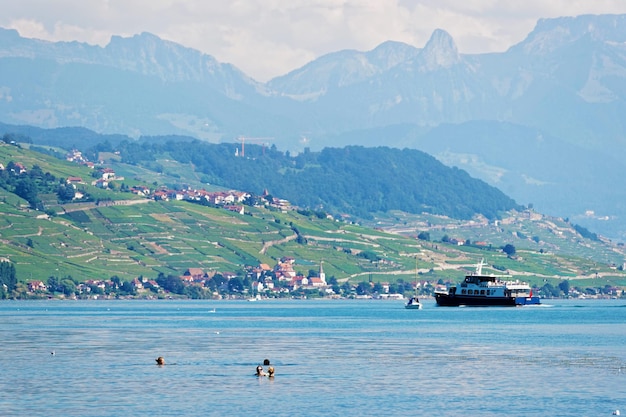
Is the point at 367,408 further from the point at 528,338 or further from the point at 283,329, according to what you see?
the point at 283,329

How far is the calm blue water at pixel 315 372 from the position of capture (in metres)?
82.8

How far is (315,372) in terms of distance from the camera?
4016 inches

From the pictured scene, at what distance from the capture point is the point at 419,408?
82312 mm

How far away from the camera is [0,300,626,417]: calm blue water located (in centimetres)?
8281

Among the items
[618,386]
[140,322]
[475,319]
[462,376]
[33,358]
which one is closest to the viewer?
[618,386]

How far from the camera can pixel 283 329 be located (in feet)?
548

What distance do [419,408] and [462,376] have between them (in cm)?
1697

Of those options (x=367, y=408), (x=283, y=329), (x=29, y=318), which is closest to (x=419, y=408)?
(x=367, y=408)

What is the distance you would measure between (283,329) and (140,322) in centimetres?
2803

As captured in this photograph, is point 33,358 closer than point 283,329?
Yes

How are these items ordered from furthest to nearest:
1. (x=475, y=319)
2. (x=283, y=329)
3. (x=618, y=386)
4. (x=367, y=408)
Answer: (x=475, y=319) < (x=283, y=329) < (x=618, y=386) < (x=367, y=408)

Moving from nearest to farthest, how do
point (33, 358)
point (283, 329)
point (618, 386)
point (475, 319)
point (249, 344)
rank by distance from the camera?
1. point (618, 386)
2. point (33, 358)
3. point (249, 344)
4. point (283, 329)
5. point (475, 319)

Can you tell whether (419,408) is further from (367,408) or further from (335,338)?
(335,338)

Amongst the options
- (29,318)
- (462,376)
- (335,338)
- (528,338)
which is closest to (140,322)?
(29,318)
